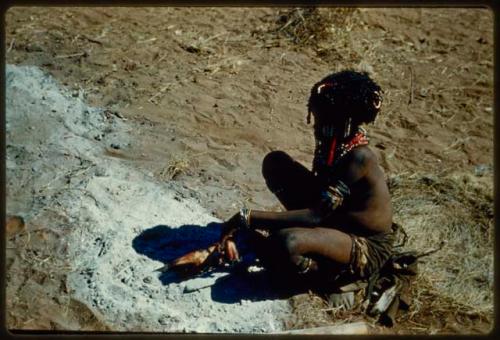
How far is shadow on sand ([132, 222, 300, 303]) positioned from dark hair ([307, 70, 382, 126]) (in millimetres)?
1108

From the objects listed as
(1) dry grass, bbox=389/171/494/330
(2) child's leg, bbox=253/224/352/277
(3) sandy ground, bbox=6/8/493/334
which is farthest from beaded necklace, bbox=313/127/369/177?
(1) dry grass, bbox=389/171/494/330

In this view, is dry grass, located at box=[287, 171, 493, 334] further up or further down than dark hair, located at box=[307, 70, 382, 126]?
further down

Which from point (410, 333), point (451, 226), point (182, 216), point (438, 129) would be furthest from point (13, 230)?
point (438, 129)

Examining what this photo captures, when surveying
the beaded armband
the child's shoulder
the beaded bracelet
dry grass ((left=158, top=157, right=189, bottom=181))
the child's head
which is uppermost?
the child's head

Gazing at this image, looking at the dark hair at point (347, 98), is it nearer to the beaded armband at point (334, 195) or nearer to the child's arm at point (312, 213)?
the child's arm at point (312, 213)

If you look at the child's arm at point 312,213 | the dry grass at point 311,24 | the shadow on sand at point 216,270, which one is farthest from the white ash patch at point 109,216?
the dry grass at point 311,24

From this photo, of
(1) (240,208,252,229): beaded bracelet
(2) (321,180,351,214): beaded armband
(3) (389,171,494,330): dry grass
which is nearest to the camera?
(2) (321,180,351,214): beaded armband

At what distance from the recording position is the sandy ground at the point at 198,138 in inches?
159

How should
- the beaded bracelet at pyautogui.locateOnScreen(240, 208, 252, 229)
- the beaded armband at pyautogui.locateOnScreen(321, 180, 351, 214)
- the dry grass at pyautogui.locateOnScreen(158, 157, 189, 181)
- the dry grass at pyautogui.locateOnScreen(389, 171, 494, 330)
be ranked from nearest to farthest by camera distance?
the beaded armband at pyautogui.locateOnScreen(321, 180, 351, 214) → the beaded bracelet at pyautogui.locateOnScreen(240, 208, 252, 229) → the dry grass at pyautogui.locateOnScreen(389, 171, 494, 330) → the dry grass at pyautogui.locateOnScreen(158, 157, 189, 181)

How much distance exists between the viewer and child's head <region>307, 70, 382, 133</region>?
12.1 feet

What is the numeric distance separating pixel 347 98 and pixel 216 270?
1.38 m

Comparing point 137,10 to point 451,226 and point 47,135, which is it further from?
point 451,226

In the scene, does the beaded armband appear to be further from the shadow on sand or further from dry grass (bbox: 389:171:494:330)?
dry grass (bbox: 389:171:494:330)

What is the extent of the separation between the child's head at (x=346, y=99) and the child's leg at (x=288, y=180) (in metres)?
0.61
